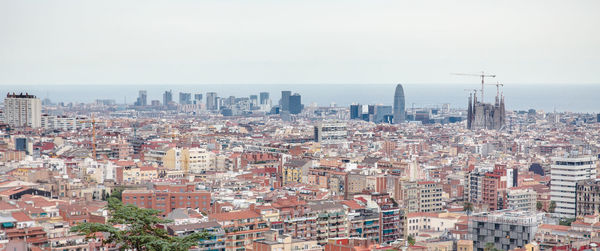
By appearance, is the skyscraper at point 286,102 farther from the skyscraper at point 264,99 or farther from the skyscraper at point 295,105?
the skyscraper at point 264,99

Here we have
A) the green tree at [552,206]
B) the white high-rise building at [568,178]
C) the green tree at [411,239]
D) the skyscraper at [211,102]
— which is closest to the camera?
the green tree at [411,239]

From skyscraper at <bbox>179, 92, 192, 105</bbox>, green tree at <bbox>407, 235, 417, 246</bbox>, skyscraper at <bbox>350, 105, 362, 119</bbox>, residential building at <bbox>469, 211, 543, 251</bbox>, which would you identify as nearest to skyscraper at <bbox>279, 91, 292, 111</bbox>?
skyscraper at <bbox>350, 105, 362, 119</bbox>

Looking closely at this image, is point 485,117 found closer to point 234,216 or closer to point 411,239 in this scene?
point 411,239

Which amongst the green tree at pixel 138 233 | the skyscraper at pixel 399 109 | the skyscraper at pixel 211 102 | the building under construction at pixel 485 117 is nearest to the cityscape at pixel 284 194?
the green tree at pixel 138 233

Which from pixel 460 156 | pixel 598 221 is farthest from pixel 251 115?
pixel 598 221

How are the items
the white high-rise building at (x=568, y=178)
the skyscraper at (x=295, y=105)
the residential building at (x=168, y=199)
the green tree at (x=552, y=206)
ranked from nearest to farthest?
the residential building at (x=168, y=199) < the white high-rise building at (x=568, y=178) < the green tree at (x=552, y=206) < the skyscraper at (x=295, y=105)

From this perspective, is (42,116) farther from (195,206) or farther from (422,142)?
(195,206)

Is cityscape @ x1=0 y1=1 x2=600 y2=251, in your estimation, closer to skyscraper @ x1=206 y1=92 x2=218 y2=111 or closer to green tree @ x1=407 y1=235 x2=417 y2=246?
green tree @ x1=407 y1=235 x2=417 y2=246
